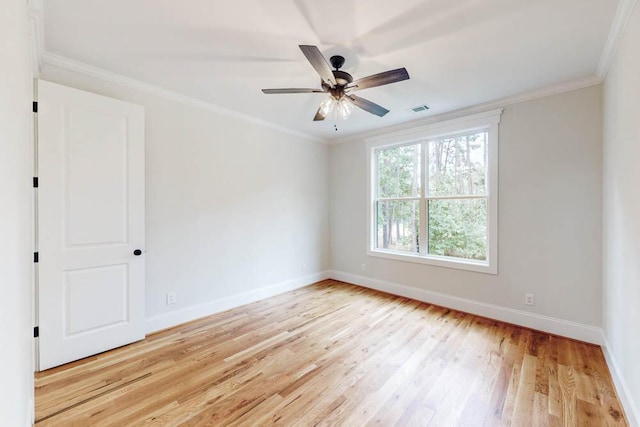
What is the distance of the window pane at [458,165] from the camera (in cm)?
349

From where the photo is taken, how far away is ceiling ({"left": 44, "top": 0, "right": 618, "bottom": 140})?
5.88 ft

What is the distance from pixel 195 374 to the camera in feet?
7.25

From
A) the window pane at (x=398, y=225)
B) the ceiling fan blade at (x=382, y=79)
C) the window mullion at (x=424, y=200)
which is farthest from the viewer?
the window pane at (x=398, y=225)

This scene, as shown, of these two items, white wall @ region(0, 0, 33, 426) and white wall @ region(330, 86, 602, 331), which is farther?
white wall @ region(330, 86, 602, 331)

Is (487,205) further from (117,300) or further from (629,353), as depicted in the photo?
(117,300)

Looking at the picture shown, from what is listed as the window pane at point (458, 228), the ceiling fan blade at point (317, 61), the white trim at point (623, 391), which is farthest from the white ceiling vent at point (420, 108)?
the white trim at point (623, 391)

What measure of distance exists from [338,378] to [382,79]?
233cm

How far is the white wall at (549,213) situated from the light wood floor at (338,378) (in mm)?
441

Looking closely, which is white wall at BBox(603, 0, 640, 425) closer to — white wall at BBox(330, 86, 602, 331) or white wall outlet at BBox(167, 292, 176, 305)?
white wall at BBox(330, 86, 602, 331)

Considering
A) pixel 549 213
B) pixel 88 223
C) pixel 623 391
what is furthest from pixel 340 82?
pixel 623 391

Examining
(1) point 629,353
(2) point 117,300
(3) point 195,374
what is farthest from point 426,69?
(2) point 117,300

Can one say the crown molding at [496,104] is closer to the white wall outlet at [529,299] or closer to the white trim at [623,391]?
the white wall outlet at [529,299]

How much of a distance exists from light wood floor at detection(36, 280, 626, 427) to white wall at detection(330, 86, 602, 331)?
1.45ft

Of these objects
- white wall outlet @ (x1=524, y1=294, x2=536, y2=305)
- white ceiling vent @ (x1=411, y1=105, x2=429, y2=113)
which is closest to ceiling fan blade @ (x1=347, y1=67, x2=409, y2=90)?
white ceiling vent @ (x1=411, y1=105, x2=429, y2=113)
